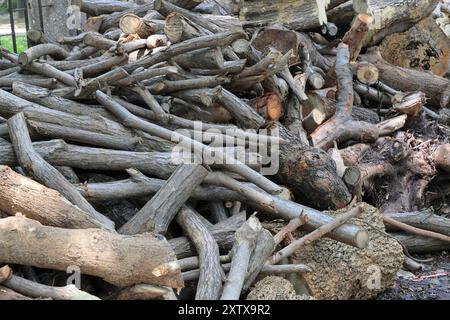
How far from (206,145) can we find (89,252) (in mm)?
1544

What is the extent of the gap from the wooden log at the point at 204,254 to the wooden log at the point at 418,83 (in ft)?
11.8

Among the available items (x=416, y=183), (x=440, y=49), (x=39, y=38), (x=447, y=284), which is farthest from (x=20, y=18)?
(x=447, y=284)

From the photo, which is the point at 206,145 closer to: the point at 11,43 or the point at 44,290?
the point at 44,290

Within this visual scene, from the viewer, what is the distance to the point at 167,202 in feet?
14.2

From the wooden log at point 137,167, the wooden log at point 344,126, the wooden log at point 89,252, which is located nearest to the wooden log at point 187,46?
the wooden log at point 137,167

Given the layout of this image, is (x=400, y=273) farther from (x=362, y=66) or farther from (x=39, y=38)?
(x=39, y=38)

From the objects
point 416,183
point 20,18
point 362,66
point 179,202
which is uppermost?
point 179,202

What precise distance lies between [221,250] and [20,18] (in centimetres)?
1060

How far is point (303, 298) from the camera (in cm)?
411

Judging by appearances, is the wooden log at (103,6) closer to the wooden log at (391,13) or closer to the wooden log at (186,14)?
the wooden log at (186,14)

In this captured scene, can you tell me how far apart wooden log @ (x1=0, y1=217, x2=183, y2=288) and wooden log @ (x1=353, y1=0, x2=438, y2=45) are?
453 centimetres

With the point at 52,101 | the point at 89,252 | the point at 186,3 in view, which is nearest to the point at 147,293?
the point at 89,252

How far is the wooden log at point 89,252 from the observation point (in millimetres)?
3561

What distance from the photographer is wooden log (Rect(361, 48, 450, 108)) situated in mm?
7297
